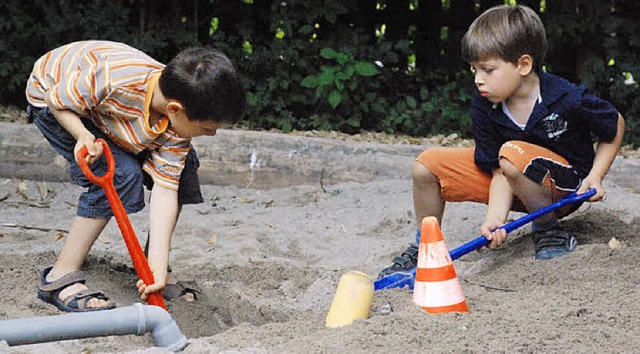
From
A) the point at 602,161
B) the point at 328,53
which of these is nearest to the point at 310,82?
the point at 328,53

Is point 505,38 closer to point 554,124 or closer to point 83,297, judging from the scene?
point 554,124

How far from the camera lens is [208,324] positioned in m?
2.90

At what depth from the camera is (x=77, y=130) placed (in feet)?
9.30

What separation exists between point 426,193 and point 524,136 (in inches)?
16.7

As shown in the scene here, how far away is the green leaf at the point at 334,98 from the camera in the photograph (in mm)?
5949

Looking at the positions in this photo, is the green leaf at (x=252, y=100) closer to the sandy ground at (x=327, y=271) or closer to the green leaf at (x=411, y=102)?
the green leaf at (x=411, y=102)

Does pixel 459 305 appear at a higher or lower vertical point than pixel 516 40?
lower

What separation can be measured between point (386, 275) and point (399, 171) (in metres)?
1.59

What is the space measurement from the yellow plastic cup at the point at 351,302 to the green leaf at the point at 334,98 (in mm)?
3524

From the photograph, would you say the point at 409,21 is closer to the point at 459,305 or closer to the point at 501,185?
the point at 501,185

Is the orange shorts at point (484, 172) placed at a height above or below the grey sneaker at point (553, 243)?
above

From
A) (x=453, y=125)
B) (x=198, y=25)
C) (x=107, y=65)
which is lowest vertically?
(x=453, y=125)

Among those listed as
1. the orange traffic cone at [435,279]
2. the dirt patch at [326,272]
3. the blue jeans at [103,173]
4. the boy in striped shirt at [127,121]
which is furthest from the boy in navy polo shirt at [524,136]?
the boy in striped shirt at [127,121]

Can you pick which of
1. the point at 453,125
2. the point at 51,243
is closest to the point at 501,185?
the point at 51,243
